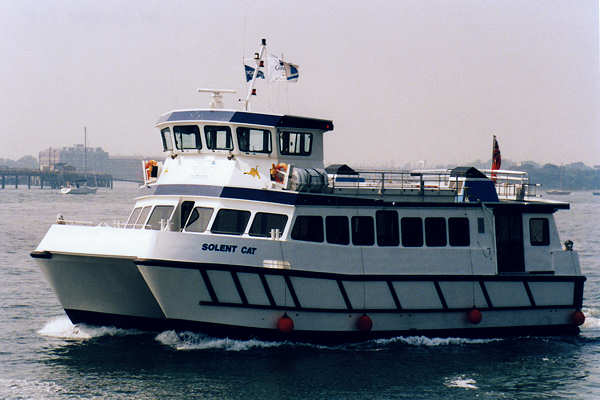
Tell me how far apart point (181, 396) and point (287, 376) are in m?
Answer: 2.63

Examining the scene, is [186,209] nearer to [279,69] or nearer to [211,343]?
[211,343]

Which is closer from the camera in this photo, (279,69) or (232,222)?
(232,222)

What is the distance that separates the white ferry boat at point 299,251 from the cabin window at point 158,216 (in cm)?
4

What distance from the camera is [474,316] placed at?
2170 cm

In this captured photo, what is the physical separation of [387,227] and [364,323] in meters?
2.77

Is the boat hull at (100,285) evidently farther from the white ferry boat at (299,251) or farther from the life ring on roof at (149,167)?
the life ring on roof at (149,167)

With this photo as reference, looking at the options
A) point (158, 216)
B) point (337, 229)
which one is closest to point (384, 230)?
point (337, 229)

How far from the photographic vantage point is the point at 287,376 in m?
18.2

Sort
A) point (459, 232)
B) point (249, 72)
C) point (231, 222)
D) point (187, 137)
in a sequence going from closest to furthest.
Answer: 1. point (231, 222)
2. point (187, 137)
3. point (459, 232)
4. point (249, 72)

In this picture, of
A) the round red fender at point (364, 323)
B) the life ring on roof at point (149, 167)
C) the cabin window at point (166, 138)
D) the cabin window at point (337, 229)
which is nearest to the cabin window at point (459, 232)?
the cabin window at point (337, 229)

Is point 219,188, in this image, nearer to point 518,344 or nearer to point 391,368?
point 391,368

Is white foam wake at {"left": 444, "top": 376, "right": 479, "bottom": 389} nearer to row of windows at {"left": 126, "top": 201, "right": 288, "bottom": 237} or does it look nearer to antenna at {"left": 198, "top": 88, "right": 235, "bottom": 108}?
row of windows at {"left": 126, "top": 201, "right": 288, "bottom": 237}

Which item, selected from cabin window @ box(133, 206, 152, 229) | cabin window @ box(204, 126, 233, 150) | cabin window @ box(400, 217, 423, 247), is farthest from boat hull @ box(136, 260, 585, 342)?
cabin window @ box(204, 126, 233, 150)

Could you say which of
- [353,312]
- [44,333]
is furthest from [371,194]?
[44,333]
